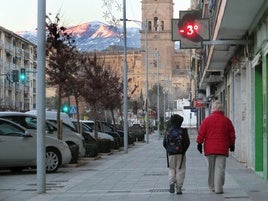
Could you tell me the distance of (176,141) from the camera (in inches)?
516

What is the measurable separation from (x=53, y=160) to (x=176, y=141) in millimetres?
7150

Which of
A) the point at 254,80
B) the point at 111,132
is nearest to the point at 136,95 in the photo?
the point at 111,132

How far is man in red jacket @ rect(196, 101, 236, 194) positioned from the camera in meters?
12.7

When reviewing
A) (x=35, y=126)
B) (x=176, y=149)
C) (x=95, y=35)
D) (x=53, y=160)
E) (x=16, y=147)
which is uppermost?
(x=95, y=35)

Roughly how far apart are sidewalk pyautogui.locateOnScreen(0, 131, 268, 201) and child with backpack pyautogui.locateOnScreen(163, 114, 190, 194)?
365 millimetres

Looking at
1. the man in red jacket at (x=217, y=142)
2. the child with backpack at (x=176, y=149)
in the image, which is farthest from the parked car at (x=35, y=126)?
the man in red jacket at (x=217, y=142)

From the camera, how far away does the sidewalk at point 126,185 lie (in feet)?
41.8

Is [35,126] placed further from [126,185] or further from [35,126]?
[126,185]

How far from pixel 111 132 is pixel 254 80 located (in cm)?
2241

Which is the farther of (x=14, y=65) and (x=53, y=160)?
(x=14, y=65)

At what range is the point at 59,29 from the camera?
24.6 metres

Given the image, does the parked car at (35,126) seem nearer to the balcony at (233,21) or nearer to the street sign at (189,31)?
the street sign at (189,31)

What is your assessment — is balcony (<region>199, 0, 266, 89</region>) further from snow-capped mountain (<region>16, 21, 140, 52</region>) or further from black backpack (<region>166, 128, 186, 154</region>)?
snow-capped mountain (<region>16, 21, 140, 52</region>)

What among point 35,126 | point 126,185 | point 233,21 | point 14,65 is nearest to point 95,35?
point 35,126
